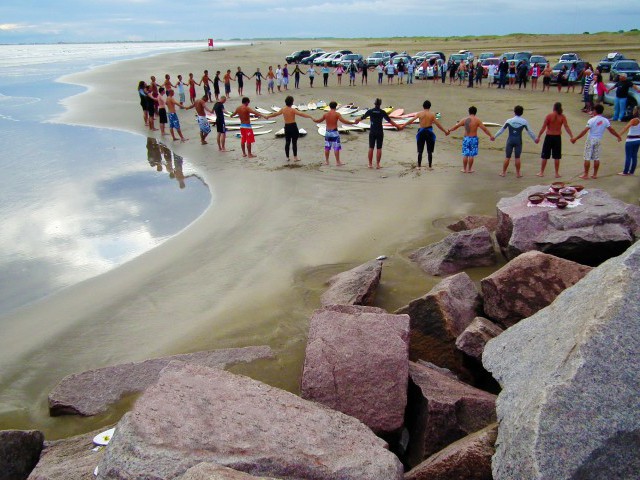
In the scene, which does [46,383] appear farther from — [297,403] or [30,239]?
[30,239]

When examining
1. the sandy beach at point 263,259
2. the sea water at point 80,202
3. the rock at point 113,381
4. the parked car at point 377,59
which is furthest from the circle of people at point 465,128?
the parked car at point 377,59

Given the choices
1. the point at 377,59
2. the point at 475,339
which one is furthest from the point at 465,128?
the point at 377,59

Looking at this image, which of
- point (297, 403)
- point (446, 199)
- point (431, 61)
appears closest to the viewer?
point (297, 403)

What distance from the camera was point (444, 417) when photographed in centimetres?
420

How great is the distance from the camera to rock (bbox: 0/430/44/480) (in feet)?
13.9

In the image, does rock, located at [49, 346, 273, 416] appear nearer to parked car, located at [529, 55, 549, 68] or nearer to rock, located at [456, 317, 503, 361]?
rock, located at [456, 317, 503, 361]

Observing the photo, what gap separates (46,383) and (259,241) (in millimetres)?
4327

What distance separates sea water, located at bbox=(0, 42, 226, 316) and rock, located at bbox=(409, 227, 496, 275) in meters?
5.36

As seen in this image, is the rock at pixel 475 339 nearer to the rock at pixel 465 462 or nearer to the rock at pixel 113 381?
the rock at pixel 465 462

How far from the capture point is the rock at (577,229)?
6715 millimetres

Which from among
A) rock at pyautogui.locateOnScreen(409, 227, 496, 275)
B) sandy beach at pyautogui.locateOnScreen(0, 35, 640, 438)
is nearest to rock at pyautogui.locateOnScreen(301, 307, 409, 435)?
sandy beach at pyautogui.locateOnScreen(0, 35, 640, 438)

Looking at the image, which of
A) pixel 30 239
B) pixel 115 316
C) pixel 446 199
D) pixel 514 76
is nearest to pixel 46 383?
pixel 115 316

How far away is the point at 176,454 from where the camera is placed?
127 inches

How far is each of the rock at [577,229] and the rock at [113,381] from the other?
12.3ft
